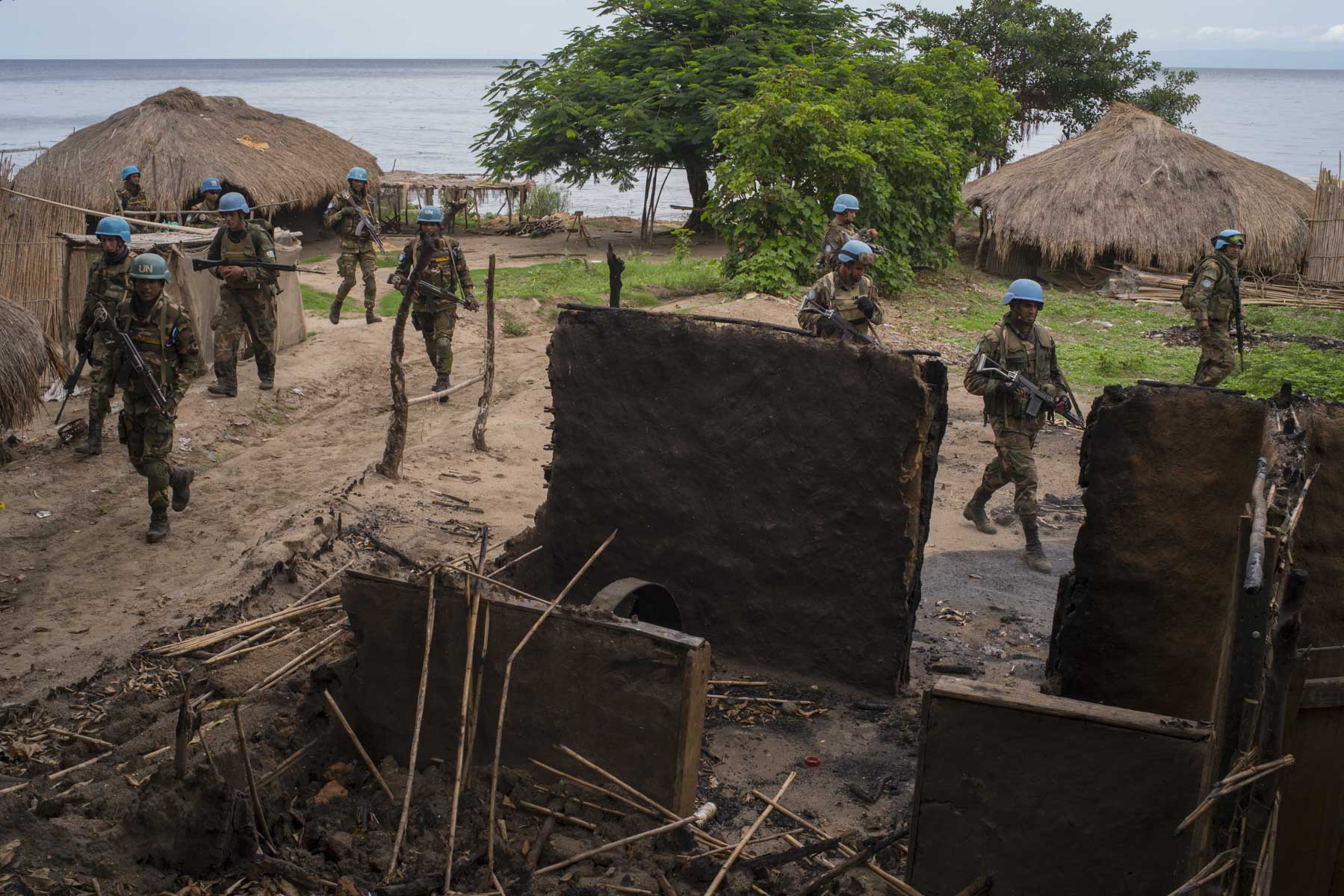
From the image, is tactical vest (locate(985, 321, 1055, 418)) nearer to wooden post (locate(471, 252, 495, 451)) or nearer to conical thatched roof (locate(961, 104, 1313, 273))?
wooden post (locate(471, 252, 495, 451))

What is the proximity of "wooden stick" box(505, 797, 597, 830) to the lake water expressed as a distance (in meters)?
17.2

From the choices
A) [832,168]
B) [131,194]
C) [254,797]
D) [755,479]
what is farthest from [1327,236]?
[254,797]

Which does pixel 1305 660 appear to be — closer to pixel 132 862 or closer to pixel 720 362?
pixel 720 362

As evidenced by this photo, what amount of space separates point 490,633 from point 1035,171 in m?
18.6

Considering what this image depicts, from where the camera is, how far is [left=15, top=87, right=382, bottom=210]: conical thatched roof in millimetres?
18438

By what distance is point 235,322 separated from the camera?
10180mm

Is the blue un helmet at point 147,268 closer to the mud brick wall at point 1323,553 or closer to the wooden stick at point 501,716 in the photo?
the wooden stick at point 501,716

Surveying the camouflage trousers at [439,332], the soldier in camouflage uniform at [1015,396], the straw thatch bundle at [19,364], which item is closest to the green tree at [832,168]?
the camouflage trousers at [439,332]

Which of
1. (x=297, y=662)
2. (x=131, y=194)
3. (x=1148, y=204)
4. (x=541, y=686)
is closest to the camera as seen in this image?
(x=541, y=686)

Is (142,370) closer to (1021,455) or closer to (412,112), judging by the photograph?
(1021,455)

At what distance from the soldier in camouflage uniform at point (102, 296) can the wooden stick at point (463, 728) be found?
513 cm

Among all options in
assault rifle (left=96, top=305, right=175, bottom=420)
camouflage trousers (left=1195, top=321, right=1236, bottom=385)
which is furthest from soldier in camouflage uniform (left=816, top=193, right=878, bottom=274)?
assault rifle (left=96, top=305, right=175, bottom=420)

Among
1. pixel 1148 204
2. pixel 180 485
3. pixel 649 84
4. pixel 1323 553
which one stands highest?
pixel 649 84

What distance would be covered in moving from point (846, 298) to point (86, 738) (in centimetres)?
636
